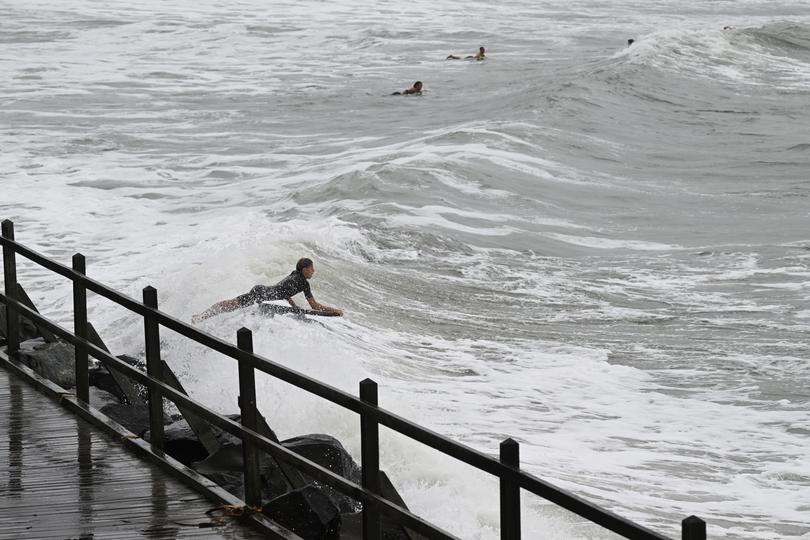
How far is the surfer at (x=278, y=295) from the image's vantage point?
1389 centimetres

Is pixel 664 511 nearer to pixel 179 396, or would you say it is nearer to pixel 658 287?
pixel 179 396

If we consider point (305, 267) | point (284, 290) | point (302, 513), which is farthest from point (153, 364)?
point (305, 267)

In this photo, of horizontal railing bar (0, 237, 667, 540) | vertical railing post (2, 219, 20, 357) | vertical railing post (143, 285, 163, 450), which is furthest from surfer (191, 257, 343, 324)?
vertical railing post (143, 285, 163, 450)

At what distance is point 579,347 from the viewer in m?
13.5

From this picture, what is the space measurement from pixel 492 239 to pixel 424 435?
1553 centimetres

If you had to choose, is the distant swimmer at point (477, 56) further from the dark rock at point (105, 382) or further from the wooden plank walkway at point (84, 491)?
the wooden plank walkway at point (84, 491)

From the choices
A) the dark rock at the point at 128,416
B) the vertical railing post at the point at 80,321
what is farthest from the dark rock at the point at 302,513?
the dark rock at the point at 128,416

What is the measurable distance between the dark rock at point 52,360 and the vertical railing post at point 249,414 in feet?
10.0

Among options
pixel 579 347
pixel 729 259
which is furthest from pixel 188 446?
pixel 729 259

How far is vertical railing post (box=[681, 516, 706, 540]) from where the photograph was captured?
2.94 meters

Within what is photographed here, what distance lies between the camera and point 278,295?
14.1 m

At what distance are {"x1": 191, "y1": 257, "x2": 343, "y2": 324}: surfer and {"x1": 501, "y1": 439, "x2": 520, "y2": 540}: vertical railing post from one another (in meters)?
10.2

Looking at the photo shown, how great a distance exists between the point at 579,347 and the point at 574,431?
286cm

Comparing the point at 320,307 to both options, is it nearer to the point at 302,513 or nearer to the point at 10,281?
the point at 10,281
